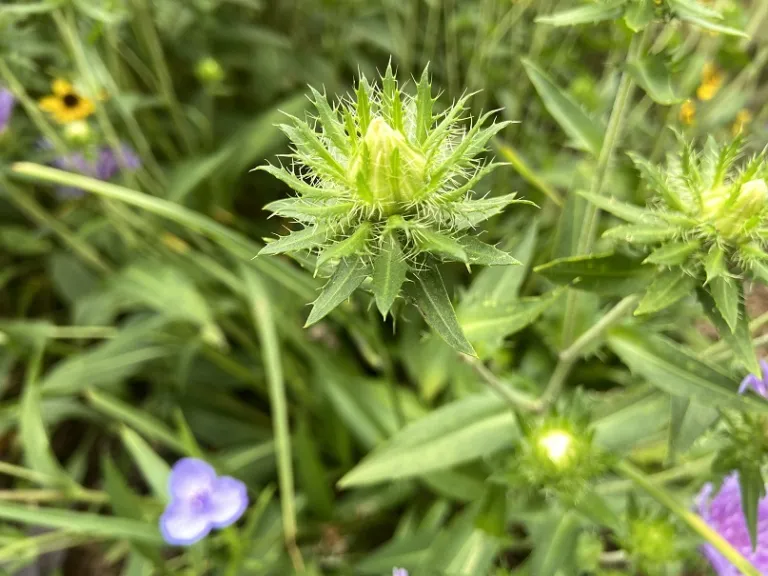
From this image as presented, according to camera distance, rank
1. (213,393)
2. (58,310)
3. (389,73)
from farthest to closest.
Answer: (58,310) → (213,393) → (389,73)

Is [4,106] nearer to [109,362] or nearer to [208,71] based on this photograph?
[208,71]

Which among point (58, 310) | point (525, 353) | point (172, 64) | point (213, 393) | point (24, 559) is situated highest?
point (172, 64)

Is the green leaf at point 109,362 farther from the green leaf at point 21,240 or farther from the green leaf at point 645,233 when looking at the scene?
the green leaf at point 645,233

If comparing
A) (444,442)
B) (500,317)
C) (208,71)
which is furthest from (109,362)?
(500,317)

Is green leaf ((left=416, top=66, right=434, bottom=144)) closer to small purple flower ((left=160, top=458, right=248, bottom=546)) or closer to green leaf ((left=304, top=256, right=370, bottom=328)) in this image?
green leaf ((left=304, top=256, right=370, bottom=328))

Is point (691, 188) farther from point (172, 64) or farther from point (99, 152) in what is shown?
point (172, 64)

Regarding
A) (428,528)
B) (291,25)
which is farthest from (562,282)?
(291,25)

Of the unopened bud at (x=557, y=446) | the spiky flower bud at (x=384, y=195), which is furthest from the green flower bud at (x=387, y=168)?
the unopened bud at (x=557, y=446)
